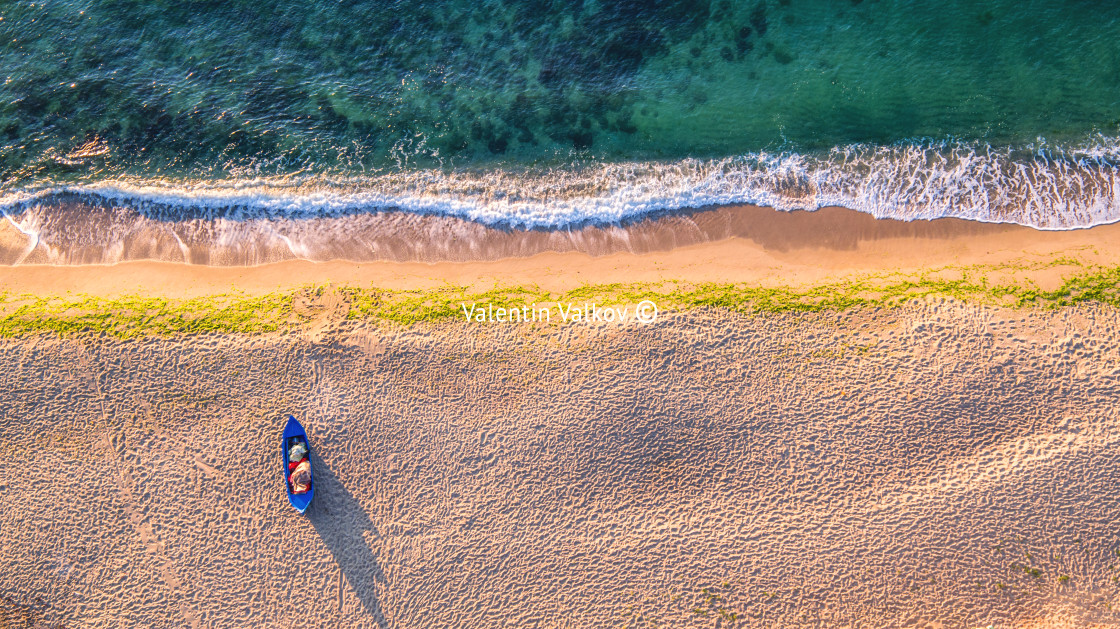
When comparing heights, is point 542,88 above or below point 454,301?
above

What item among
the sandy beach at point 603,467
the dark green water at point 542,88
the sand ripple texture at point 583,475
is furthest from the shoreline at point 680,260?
the sand ripple texture at point 583,475

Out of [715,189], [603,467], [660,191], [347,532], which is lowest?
[347,532]

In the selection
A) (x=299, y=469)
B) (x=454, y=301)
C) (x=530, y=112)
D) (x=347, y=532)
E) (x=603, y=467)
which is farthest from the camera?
(x=530, y=112)

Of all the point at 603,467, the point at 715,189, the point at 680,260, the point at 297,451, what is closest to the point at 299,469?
the point at 297,451

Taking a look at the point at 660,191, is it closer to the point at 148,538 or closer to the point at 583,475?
the point at 583,475

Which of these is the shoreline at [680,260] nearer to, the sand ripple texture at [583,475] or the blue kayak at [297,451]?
the sand ripple texture at [583,475]

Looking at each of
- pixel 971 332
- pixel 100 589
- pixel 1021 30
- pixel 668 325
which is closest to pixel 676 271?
pixel 668 325

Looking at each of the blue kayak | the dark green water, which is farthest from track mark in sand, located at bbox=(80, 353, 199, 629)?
the dark green water

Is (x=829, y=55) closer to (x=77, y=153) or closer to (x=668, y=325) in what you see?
(x=668, y=325)
